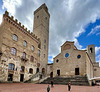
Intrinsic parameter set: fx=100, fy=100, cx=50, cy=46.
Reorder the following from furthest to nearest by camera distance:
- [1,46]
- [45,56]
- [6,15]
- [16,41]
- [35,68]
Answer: [45,56], [35,68], [16,41], [6,15], [1,46]

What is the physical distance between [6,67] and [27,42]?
31.1 ft

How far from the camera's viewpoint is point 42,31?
34.7 metres

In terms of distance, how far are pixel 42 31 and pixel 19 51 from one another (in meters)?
13.0

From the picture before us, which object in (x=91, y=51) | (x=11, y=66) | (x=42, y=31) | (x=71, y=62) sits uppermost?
(x=42, y=31)

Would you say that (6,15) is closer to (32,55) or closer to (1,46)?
(1,46)

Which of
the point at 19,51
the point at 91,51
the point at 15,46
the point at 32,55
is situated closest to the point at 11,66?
the point at 19,51

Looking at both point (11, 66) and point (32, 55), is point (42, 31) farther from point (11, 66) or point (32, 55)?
point (11, 66)

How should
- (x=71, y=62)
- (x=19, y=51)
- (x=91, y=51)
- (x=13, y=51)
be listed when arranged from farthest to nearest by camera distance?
(x=91, y=51)
(x=71, y=62)
(x=19, y=51)
(x=13, y=51)

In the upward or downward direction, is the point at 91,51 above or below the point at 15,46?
above

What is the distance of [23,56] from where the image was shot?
25500 mm

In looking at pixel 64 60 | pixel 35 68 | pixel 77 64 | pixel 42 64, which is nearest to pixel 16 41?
pixel 35 68

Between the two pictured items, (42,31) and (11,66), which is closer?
(11,66)

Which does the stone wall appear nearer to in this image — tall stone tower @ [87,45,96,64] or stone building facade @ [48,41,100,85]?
stone building facade @ [48,41,100,85]

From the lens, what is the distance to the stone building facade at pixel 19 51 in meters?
20.6
